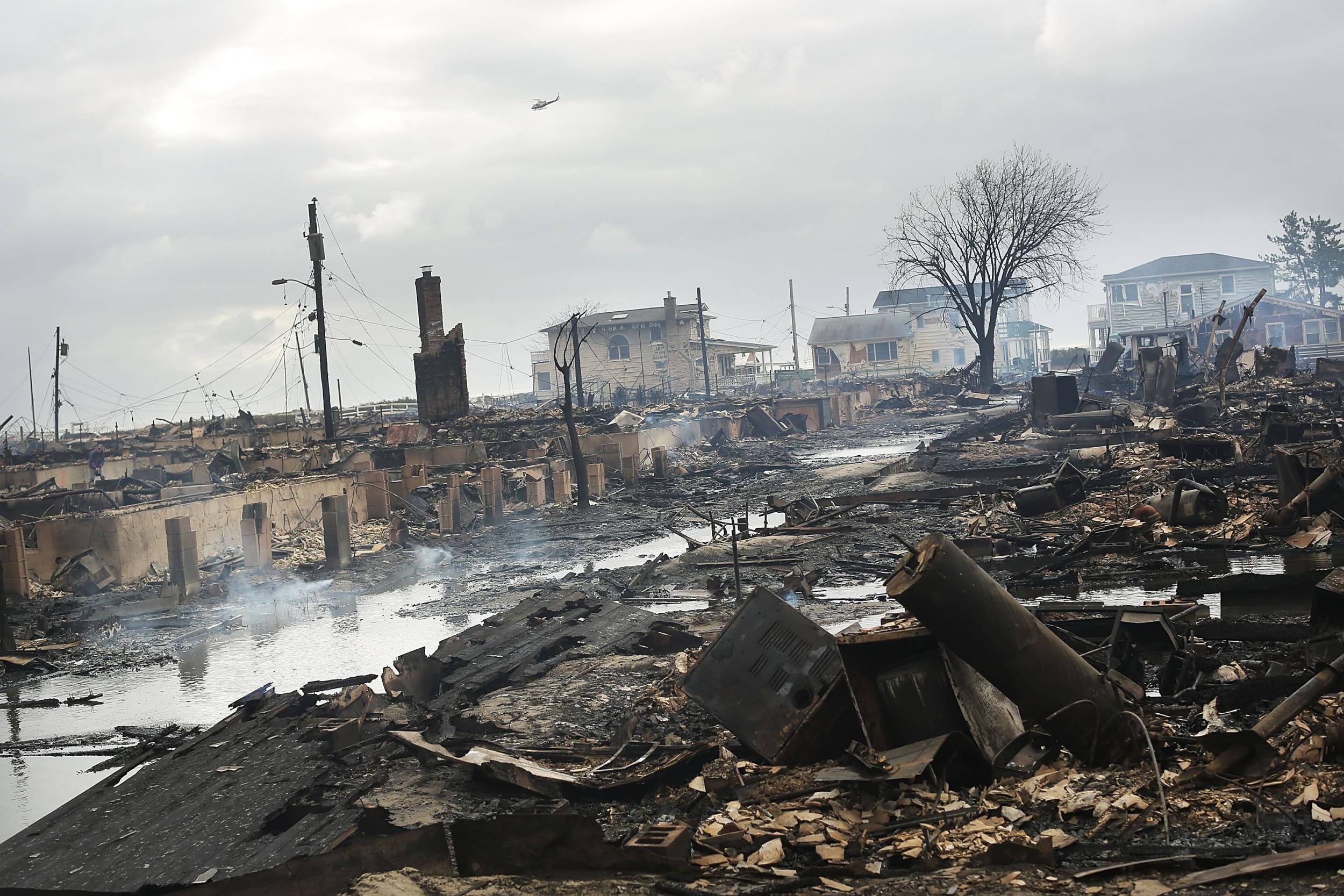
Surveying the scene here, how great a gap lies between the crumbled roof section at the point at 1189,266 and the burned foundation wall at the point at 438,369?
73.8 metres

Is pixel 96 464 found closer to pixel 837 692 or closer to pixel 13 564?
pixel 13 564

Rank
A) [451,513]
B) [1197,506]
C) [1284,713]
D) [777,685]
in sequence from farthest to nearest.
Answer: [451,513] < [1197,506] < [777,685] < [1284,713]

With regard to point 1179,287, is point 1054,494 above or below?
below

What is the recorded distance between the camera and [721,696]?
623 cm

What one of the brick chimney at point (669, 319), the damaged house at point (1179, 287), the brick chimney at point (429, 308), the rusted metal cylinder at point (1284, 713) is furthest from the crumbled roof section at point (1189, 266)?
the rusted metal cylinder at point (1284, 713)

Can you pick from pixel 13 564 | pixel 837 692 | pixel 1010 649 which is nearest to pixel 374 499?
pixel 13 564

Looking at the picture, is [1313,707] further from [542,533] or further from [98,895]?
[542,533]

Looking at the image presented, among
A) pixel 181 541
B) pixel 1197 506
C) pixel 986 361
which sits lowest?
pixel 1197 506

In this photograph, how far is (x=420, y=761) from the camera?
671cm

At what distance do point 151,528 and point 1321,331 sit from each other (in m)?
68.5

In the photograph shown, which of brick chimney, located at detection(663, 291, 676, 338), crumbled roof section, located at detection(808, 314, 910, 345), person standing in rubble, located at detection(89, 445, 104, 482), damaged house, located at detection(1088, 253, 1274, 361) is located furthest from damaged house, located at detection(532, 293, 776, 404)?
person standing in rubble, located at detection(89, 445, 104, 482)

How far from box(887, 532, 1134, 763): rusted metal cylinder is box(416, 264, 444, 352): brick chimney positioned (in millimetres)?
31645

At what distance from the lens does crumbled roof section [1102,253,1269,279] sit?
8762cm

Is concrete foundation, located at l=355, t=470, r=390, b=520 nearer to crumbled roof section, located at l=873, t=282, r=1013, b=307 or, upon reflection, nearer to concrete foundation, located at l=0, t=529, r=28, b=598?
concrete foundation, located at l=0, t=529, r=28, b=598
